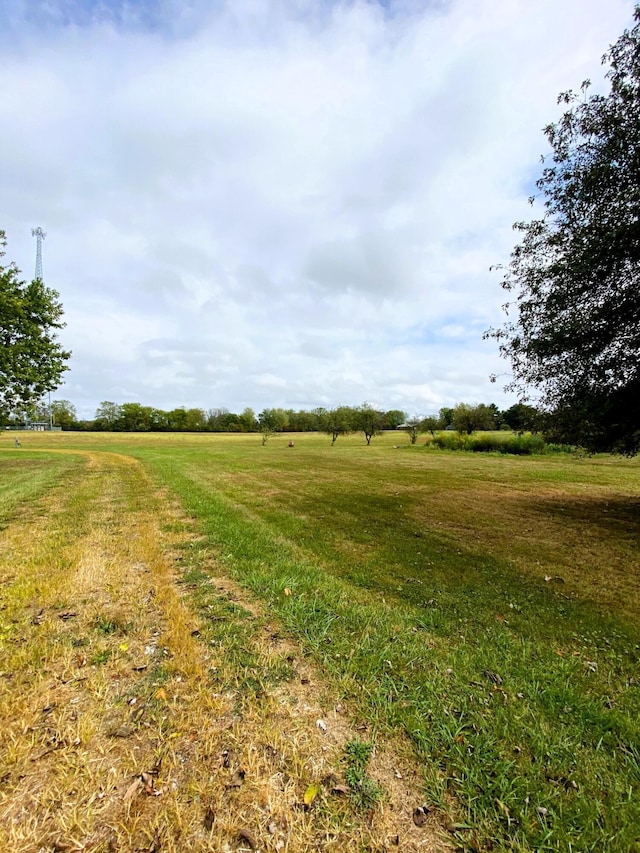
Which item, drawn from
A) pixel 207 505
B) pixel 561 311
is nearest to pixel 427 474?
pixel 561 311

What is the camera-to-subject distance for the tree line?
52.4 metres

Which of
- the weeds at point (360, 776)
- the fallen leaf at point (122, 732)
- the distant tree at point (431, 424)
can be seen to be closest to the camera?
the weeds at point (360, 776)

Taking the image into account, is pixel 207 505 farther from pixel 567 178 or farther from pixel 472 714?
pixel 567 178

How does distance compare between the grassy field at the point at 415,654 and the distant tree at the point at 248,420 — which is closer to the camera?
the grassy field at the point at 415,654

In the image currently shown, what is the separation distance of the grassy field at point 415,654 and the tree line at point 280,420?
43.8m

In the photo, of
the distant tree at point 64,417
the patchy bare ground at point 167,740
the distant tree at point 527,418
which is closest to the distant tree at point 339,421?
the distant tree at point 527,418

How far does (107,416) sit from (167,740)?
10779 centimetres

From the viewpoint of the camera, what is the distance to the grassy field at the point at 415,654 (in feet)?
6.75

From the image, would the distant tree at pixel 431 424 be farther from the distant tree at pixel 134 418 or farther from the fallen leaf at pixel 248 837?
the distant tree at pixel 134 418

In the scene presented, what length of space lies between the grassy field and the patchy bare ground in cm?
2

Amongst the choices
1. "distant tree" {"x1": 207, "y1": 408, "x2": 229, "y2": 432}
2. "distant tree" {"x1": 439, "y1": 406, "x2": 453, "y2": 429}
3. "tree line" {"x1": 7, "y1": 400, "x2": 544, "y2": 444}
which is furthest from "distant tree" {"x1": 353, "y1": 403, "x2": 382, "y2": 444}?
"distant tree" {"x1": 207, "y1": 408, "x2": 229, "y2": 432}

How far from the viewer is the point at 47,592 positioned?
14.6 feet

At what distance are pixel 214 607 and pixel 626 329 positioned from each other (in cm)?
1099

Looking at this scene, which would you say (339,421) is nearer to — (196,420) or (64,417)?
(196,420)
